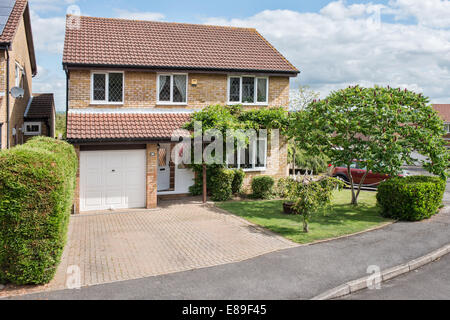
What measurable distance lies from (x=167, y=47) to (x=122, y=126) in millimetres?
4813

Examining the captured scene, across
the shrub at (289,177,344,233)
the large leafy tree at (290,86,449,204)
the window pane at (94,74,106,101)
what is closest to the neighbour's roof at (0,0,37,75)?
the window pane at (94,74,106,101)

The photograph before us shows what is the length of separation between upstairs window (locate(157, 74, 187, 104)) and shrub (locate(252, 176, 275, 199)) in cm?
454

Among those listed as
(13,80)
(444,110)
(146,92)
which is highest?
(444,110)

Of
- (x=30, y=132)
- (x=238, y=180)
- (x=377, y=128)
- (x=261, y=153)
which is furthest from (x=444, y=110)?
(x=30, y=132)

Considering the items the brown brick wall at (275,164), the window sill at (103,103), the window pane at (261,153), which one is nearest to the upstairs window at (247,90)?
the window pane at (261,153)

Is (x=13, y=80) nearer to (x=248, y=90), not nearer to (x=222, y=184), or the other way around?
(x=222, y=184)

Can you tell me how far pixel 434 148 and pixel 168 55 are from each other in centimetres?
1074

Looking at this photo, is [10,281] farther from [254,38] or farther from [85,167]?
[254,38]

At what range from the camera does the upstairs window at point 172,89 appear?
1546cm

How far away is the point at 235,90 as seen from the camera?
16.5 m

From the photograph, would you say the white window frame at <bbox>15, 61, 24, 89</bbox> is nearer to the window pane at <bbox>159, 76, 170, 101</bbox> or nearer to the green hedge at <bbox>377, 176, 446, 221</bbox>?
the window pane at <bbox>159, 76, 170, 101</bbox>

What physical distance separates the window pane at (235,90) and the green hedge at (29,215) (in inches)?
408

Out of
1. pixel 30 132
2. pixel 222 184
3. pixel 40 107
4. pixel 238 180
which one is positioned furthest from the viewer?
pixel 40 107

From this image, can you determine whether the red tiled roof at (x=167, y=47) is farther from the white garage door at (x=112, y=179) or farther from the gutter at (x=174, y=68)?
the white garage door at (x=112, y=179)
